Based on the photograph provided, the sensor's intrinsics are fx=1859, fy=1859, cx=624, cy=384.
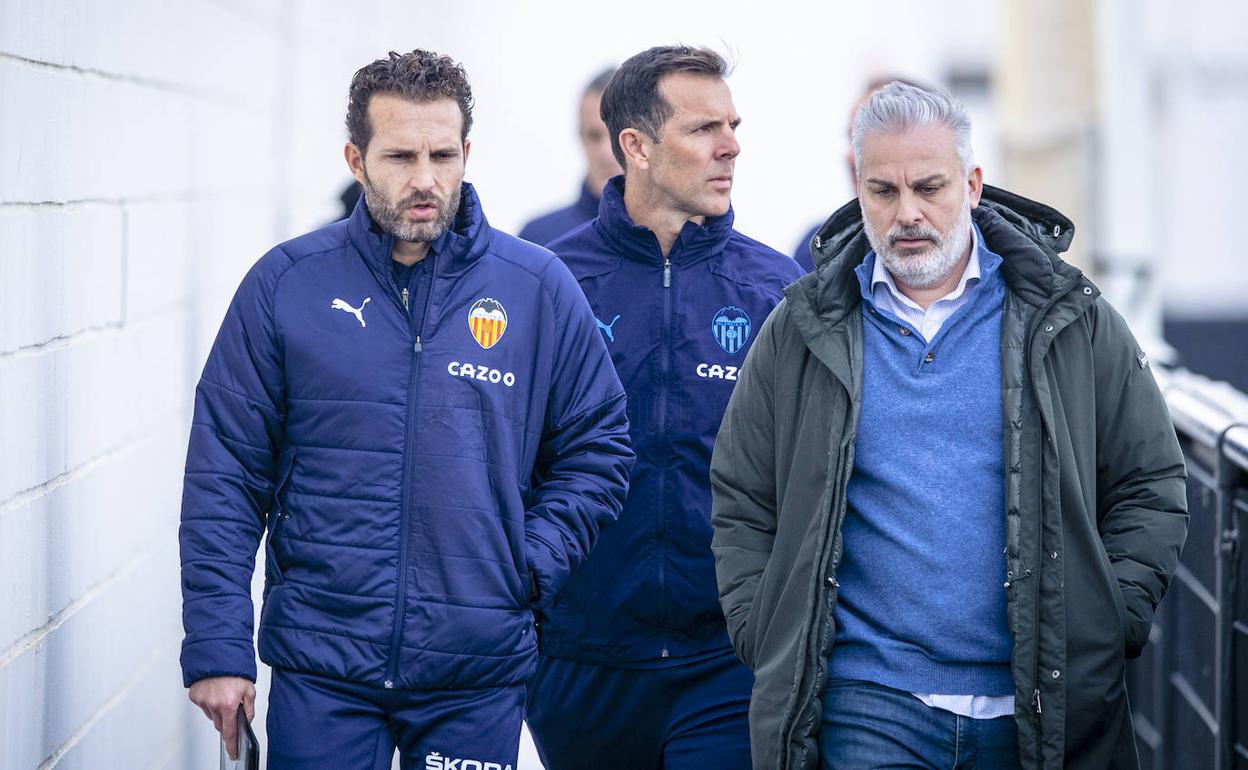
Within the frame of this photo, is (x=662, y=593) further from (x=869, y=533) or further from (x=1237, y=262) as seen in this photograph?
(x=1237, y=262)

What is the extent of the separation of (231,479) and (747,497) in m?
1.07

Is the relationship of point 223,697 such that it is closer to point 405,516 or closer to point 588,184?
point 405,516

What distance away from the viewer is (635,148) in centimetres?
501

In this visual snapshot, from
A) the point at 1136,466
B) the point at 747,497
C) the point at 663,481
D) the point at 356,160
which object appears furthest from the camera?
the point at 663,481

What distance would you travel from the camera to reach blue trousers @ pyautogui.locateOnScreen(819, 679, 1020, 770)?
3.58m

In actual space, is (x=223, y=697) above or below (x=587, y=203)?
below

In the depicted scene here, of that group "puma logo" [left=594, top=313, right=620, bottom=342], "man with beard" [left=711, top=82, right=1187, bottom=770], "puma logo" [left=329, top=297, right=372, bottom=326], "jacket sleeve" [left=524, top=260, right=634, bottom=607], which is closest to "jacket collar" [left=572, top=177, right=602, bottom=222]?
"puma logo" [left=594, top=313, right=620, bottom=342]

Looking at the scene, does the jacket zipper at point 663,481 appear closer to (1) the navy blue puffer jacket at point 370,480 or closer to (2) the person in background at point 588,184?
(1) the navy blue puffer jacket at point 370,480

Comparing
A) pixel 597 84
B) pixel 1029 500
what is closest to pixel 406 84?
pixel 1029 500

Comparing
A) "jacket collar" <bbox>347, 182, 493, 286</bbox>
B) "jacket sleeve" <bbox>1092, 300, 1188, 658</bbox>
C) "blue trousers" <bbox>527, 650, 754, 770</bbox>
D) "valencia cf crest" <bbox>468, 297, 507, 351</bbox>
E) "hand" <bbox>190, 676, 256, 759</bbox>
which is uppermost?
"jacket collar" <bbox>347, 182, 493, 286</bbox>

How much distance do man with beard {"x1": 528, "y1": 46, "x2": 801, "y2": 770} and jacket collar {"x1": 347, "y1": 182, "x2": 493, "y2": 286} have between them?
0.74 metres

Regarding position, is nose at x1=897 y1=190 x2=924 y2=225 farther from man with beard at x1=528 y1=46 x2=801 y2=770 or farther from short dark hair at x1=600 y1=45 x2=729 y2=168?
short dark hair at x1=600 y1=45 x2=729 y2=168

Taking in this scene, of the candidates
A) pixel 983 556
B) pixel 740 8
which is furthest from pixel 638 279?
pixel 740 8

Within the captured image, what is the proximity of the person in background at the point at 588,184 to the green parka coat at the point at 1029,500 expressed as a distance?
3.13 meters
